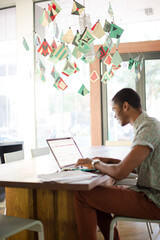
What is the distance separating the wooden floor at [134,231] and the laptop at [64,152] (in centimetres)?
93

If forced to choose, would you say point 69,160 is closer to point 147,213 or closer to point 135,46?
point 147,213

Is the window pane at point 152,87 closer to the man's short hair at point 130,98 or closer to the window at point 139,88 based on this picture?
the window at point 139,88

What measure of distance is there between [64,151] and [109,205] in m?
0.58

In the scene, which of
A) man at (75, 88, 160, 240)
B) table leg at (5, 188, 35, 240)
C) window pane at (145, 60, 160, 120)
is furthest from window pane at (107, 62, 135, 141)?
man at (75, 88, 160, 240)

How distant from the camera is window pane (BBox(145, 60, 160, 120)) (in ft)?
17.8

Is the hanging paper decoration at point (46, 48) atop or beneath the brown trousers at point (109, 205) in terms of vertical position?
atop

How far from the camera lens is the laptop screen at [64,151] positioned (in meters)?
2.08

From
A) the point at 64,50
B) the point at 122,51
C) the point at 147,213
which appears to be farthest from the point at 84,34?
the point at 122,51

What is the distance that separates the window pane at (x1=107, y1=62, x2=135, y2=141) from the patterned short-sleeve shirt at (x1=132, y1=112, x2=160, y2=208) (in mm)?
3767

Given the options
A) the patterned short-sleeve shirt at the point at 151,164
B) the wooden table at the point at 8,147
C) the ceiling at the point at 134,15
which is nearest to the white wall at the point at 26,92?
the ceiling at the point at 134,15

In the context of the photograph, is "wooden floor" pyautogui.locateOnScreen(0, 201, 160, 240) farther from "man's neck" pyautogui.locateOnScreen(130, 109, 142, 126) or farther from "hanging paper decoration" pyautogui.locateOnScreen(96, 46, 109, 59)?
"hanging paper decoration" pyautogui.locateOnScreen(96, 46, 109, 59)

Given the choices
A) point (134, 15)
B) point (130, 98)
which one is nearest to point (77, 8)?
point (130, 98)

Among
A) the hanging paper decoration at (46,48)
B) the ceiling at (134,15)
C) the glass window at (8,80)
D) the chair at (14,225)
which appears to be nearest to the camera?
the chair at (14,225)

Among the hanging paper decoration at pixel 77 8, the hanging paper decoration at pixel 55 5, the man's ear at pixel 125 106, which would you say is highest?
the hanging paper decoration at pixel 55 5
